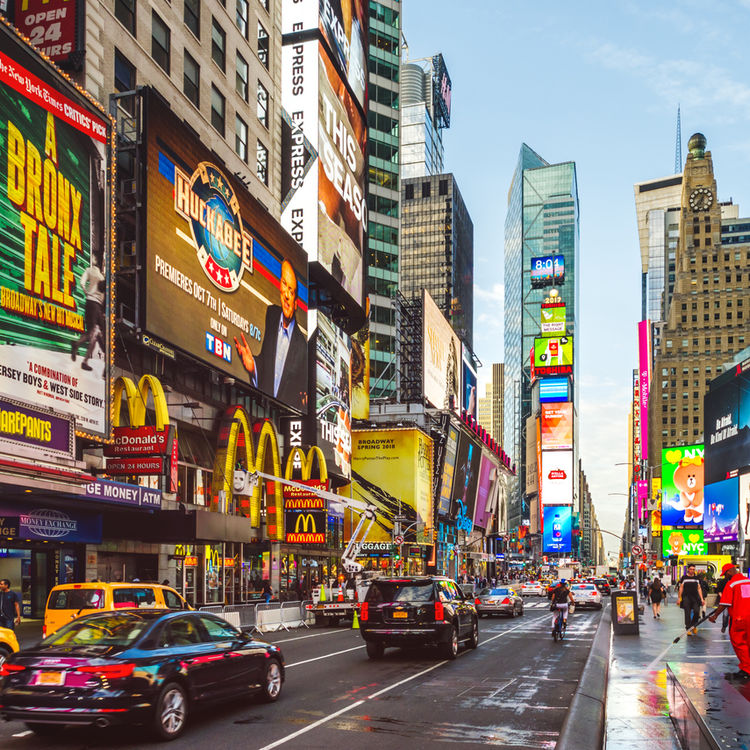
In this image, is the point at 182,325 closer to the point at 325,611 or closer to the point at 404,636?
the point at 325,611

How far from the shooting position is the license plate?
10.4m

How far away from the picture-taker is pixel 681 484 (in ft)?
347

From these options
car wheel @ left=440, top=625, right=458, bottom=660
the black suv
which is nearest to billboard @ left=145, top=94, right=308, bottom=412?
the black suv

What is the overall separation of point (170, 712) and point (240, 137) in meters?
37.5

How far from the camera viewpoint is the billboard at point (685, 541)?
103375 mm

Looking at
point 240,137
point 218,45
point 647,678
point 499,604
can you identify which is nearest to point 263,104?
point 240,137

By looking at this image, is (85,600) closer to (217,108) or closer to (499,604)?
(499,604)

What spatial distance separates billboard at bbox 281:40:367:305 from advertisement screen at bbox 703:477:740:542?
35.2 meters

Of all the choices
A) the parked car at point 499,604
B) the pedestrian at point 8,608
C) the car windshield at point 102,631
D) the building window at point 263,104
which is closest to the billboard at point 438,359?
the building window at point 263,104

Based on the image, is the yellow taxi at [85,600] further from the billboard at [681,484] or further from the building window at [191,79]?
the billboard at [681,484]

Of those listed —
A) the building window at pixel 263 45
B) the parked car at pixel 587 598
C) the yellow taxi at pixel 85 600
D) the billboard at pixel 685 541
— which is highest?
A: the building window at pixel 263 45

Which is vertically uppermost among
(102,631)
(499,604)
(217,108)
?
(217,108)

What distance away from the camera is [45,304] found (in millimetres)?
24656

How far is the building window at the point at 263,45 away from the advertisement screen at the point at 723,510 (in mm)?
48024
